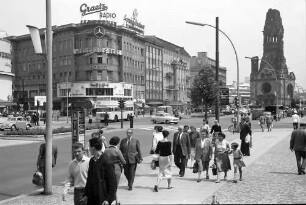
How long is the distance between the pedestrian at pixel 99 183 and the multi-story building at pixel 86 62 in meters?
64.5

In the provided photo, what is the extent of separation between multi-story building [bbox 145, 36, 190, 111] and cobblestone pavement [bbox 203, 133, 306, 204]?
250 ft

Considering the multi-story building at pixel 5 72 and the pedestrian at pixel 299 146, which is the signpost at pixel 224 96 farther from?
the multi-story building at pixel 5 72

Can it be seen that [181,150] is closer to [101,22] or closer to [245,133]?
[245,133]

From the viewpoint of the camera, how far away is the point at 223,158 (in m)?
12.4

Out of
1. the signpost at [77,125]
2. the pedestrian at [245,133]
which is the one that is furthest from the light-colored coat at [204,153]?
the pedestrian at [245,133]

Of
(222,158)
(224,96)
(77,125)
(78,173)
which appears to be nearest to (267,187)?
(222,158)

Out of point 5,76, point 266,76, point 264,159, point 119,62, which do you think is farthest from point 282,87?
point 264,159

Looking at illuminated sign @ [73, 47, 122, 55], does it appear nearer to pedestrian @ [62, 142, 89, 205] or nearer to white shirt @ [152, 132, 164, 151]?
white shirt @ [152, 132, 164, 151]

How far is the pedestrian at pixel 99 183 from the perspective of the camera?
6.24m

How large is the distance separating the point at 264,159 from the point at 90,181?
12.8 meters

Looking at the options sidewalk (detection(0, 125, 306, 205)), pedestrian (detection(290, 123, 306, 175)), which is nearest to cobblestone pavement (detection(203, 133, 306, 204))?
sidewalk (detection(0, 125, 306, 205))

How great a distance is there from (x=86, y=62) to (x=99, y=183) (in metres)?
73.5

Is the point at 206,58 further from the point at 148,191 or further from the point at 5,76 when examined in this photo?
the point at 148,191

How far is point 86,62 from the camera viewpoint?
7825 centimetres
